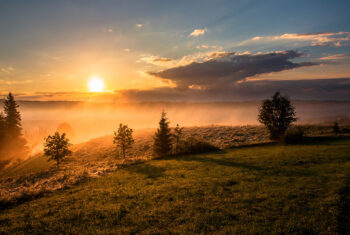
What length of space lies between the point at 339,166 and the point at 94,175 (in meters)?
27.4

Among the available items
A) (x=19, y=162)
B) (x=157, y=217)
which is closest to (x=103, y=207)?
(x=157, y=217)

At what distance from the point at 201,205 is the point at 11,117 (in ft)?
260

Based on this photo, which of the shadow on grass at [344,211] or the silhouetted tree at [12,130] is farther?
the silhouetted tree at [12,130]

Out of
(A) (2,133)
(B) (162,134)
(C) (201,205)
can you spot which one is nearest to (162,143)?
(B) (162,134)

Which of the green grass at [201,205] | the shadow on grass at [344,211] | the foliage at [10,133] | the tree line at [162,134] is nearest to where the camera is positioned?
the shadow on grass at [344,211]

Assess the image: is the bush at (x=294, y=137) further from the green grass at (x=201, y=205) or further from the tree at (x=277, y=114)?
the green grass at (x=201, y=205)

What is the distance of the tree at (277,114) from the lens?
48.1 metres

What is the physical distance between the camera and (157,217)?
10609 mm

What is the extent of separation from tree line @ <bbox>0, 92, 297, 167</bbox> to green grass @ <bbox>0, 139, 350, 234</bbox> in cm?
1990

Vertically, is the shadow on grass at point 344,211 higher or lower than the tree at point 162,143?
higher

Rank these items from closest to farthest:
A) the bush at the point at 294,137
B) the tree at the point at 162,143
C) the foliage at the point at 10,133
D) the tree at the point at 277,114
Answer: the bush at the point at 294,137 < the tree at the point at 162,143 < the tree at the point at 277,114 < the foliage at the point at 10,133

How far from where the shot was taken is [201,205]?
11750 mm

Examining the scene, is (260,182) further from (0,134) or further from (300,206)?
(0,134)

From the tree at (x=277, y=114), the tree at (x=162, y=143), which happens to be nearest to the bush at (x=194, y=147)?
the tree at (x=162, y=143)
